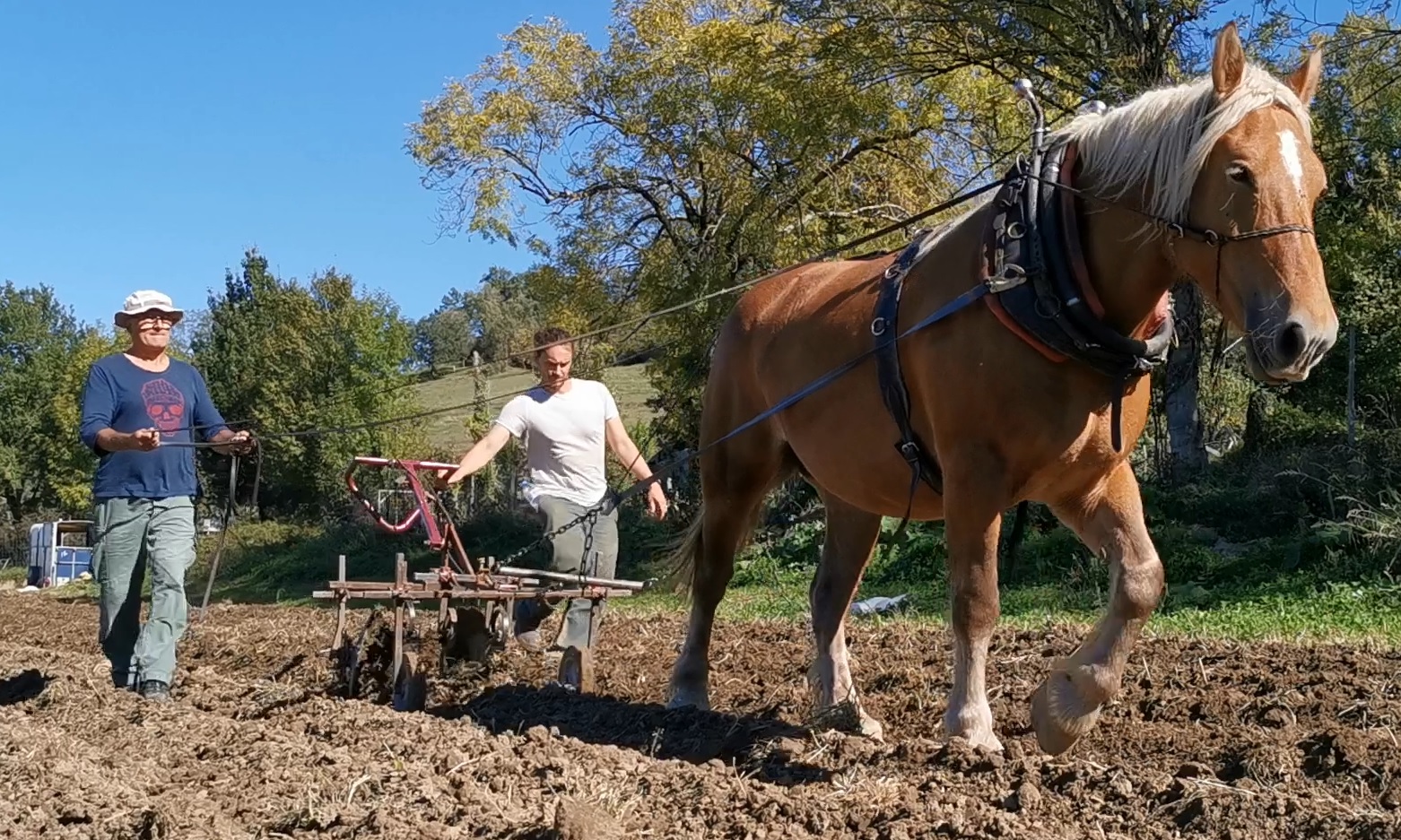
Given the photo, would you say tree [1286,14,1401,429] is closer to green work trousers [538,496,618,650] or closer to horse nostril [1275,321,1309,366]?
green work trousers [538,496,618,650]

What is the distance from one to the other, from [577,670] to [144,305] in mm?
2750

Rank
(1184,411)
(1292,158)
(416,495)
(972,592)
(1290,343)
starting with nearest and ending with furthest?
(1290,343) < (1292,158) < (972,592) < (416,495) < (1184,411)

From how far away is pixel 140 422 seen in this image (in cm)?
622

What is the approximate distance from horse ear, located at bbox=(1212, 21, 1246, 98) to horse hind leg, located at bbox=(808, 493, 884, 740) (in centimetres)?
242

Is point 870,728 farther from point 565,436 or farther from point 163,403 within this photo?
point 163,403

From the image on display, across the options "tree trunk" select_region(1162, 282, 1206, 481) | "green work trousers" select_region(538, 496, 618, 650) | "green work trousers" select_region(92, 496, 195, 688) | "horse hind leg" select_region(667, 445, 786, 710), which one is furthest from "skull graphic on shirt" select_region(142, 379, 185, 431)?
"tree trunk" select_region(1162, 282, 1206, 481)

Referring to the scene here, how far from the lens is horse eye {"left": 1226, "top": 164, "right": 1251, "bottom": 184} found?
11.5ft

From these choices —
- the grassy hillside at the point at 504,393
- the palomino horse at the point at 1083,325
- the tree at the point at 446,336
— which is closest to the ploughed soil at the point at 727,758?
the palomino horse at the point at 1083,325

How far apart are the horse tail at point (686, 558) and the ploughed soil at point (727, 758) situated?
0.55 meters

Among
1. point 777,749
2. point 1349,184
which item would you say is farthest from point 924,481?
point 1349,184

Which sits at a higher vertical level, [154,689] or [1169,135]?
[1169,135]

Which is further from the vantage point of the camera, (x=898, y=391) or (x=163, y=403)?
A: (x=163, y=403)

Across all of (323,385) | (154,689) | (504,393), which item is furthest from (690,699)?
(504,393)

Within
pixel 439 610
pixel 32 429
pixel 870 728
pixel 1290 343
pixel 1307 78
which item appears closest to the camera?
pixel 1290 343
